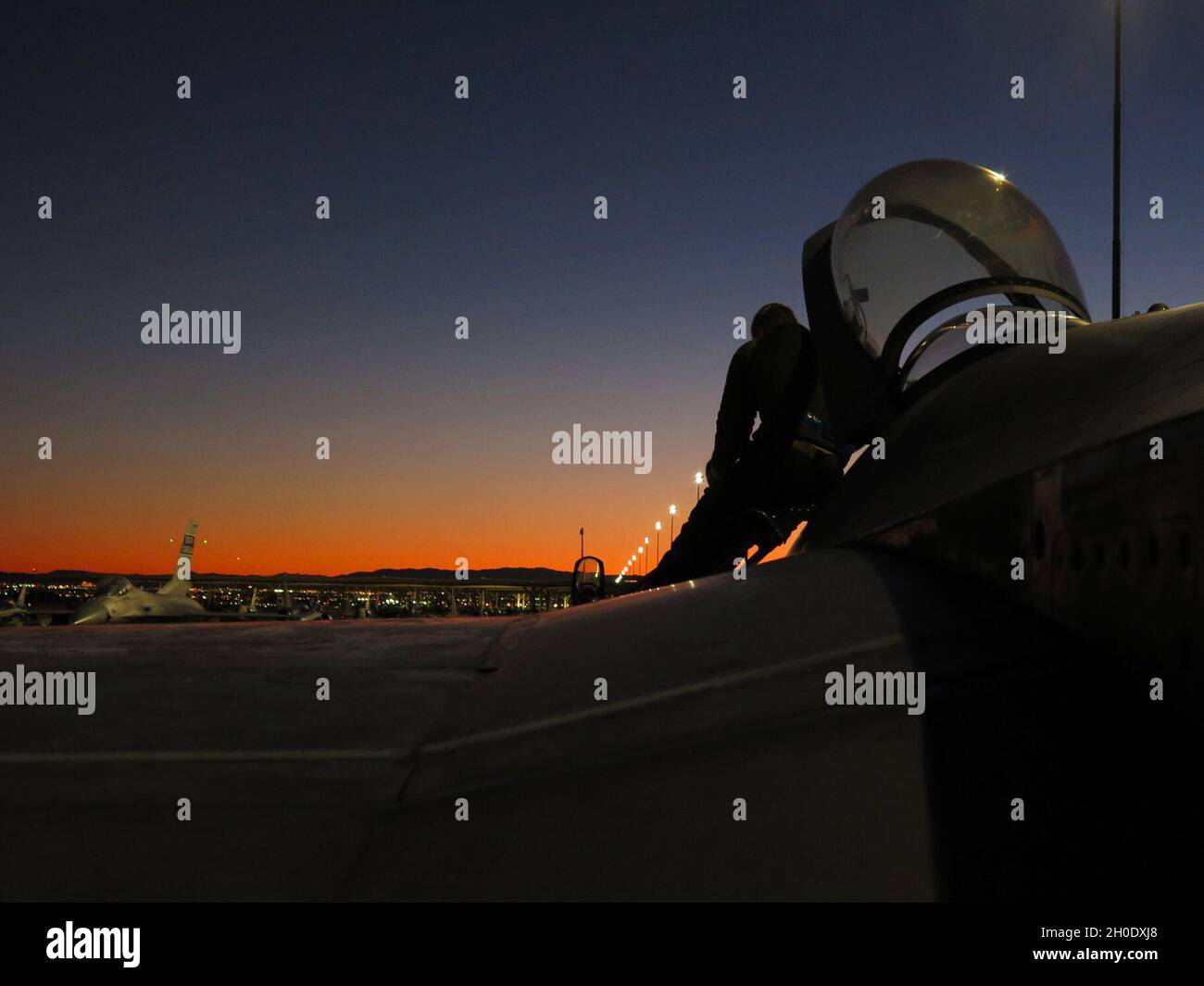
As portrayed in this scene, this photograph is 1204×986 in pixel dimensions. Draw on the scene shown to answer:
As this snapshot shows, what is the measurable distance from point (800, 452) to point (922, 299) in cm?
120

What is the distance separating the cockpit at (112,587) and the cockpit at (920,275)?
25.4 meters

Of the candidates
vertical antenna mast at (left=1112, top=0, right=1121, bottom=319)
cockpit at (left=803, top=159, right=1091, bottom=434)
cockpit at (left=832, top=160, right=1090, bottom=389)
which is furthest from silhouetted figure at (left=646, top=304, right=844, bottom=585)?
vertical antenna mast at (left=1112, top=0, right=1121, bottom=319)

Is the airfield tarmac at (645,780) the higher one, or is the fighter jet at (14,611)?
the fighter jet at (14,611)

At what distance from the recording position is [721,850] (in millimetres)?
1185

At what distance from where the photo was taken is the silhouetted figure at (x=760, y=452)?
482 cm

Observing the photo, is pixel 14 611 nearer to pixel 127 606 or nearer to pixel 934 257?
pixel 127 606

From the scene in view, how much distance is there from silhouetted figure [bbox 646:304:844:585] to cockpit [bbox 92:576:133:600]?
24319 millimetres

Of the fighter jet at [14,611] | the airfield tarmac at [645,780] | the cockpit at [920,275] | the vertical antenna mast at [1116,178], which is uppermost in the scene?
the vertical antenna mast at [1116,178]

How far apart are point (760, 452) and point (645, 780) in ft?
12.1

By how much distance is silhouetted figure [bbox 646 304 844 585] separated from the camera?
15.8 ft

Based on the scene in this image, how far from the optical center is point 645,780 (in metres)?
1.35

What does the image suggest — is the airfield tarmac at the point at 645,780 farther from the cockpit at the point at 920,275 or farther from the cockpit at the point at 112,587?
the cockpit at the point at 112,587

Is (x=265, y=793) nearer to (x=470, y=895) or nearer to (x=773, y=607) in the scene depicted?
(x=470, y=895)

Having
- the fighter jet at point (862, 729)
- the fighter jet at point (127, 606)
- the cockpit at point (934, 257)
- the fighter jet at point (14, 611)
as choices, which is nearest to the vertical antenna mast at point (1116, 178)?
the cockpit at point (934, 257)
